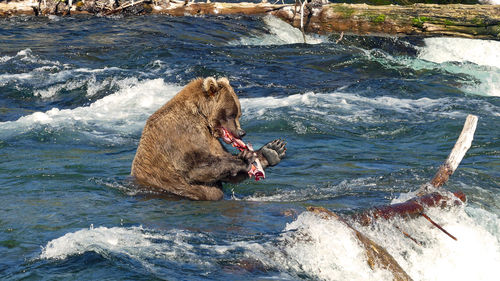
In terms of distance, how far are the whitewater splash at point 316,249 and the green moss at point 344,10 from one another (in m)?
15.3

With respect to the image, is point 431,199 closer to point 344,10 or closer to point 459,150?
point 459,150

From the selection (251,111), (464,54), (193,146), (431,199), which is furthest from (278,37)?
(431,199)

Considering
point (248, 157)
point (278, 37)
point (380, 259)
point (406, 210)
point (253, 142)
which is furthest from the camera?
point (278, 37)

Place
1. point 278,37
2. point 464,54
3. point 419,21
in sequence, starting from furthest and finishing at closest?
1. point 278,37
2. point 464,54
3. point 419,21

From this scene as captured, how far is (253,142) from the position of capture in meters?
11.5

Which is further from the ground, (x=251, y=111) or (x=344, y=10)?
(x=344, y=10)

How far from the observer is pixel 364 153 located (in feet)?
35.9

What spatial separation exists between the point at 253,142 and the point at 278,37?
34.6ft

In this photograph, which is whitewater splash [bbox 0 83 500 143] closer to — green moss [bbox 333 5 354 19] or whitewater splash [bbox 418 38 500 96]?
whitewater splash [bbox 418 38 500 96]

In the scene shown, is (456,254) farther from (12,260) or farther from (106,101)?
(106,101)

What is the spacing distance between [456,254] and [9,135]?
7548 mm

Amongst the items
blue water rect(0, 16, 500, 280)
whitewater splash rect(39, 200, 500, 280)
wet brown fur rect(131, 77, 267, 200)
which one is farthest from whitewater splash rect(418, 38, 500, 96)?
whitewater splash rect(39, 200, 500, 280)

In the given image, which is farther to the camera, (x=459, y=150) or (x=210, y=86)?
(x=210, y=86)

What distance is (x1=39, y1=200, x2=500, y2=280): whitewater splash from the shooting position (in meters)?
5.26
